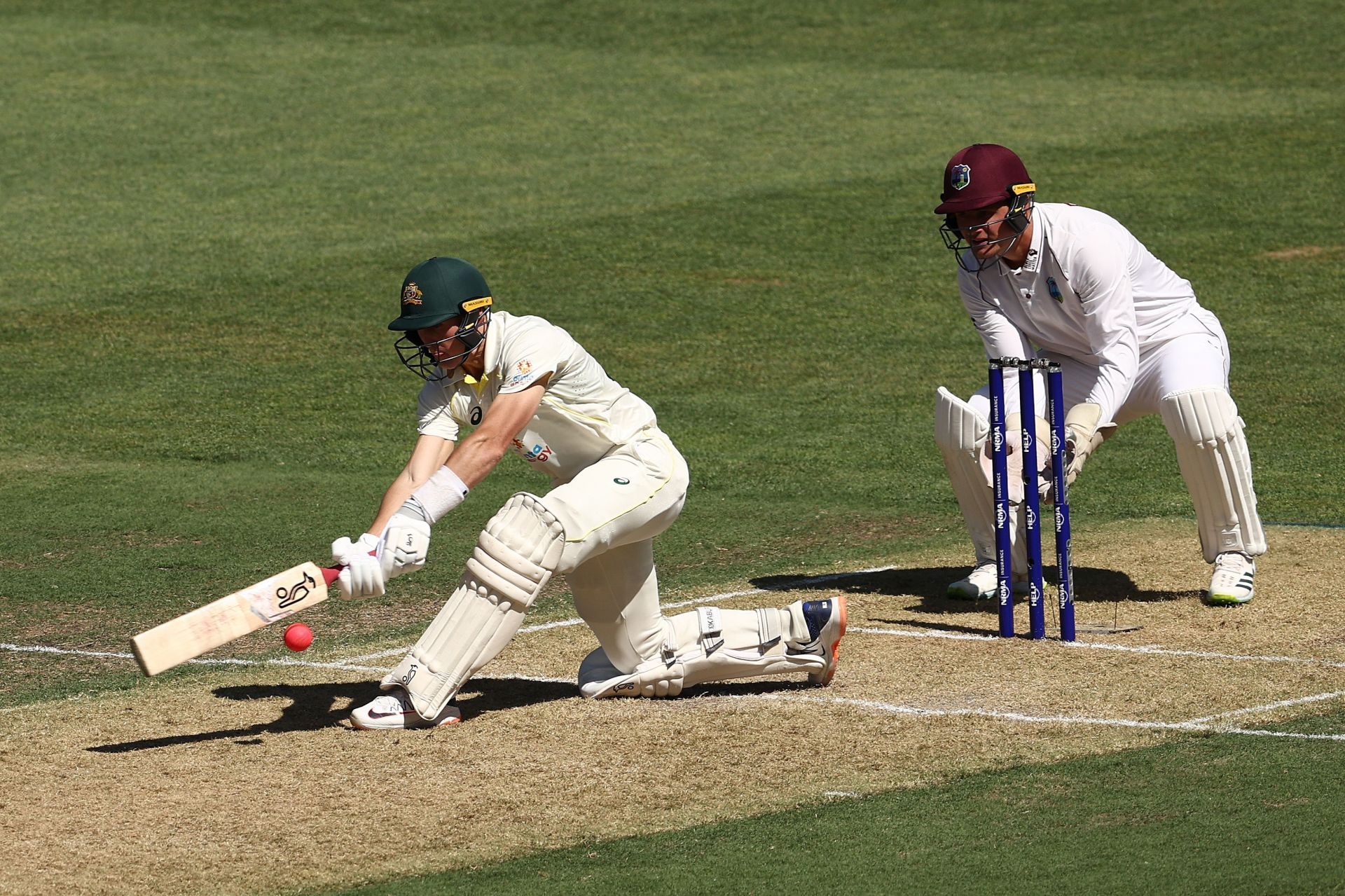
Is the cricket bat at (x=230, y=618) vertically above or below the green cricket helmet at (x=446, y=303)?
below

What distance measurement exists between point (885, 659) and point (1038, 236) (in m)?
2.07

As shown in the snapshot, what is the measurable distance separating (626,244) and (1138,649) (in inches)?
449

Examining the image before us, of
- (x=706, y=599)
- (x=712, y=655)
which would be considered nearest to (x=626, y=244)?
(x=706, y=599)

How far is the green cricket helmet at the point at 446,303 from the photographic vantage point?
21.3 ft

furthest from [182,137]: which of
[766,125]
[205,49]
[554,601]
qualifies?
[554,601]

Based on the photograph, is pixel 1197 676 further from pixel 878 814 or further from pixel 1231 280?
pixel 1231 280

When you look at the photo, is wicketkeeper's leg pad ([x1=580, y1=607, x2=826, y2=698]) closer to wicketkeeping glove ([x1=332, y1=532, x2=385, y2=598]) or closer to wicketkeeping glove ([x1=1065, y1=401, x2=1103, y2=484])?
wicketkeeping glove ([x1=332, y1=532, x2=385, y2=598])

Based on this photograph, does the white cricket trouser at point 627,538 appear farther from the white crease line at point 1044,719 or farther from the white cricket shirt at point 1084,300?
the white cricket shirt at point 1084,300

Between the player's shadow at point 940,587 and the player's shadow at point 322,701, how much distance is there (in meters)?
1.78

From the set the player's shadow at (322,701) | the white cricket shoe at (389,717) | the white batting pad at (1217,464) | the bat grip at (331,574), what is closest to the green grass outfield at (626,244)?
the player's shadow at (322,701)

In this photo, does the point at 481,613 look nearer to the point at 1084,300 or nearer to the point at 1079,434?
the point at 1079,434

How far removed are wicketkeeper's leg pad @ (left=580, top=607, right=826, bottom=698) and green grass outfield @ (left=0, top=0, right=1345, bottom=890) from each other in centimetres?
127

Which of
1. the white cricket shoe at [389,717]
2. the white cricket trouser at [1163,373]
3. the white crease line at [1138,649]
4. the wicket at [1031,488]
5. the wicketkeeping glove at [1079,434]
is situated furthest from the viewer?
the white cricket trouser at [1163,373]

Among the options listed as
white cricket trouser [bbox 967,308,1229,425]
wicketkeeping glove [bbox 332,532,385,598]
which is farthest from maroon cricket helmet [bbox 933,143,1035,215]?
wicketkeeping glove [bbox 332,532,385,598]
